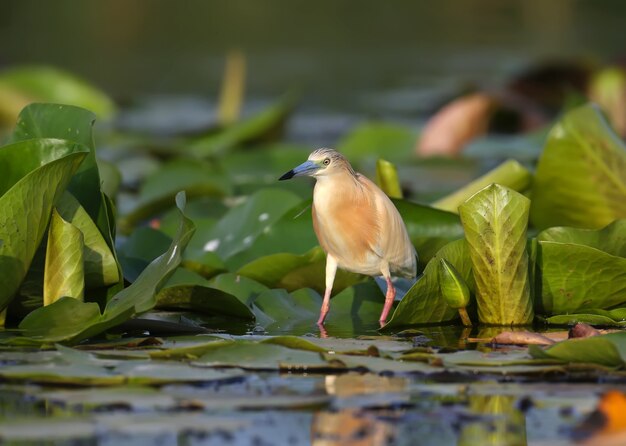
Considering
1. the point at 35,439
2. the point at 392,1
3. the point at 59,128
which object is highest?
the point at 392,1

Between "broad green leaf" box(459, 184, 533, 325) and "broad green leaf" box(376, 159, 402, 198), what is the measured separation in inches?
27.7

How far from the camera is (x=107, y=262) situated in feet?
10.5

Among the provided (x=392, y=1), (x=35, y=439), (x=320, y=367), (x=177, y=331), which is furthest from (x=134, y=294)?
(x=392, y=1)

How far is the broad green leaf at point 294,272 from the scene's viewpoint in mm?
3555

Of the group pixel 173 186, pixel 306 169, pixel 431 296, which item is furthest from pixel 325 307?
pixel 173 186

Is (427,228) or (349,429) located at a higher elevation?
(427,228)

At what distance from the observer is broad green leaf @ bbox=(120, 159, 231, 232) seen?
490cm

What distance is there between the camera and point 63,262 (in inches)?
120

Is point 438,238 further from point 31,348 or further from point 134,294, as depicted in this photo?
point 31,348

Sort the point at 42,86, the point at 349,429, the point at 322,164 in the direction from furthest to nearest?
1. the point at 42,86
2. the point at 322,164
3. the point at 349,429

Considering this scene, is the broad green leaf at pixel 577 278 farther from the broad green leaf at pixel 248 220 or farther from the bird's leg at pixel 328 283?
the broad green leaf at pixel 248 220

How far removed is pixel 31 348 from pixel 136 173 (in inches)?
143

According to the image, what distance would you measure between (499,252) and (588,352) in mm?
615

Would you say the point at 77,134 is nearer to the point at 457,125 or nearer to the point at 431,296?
the point at 431,296
